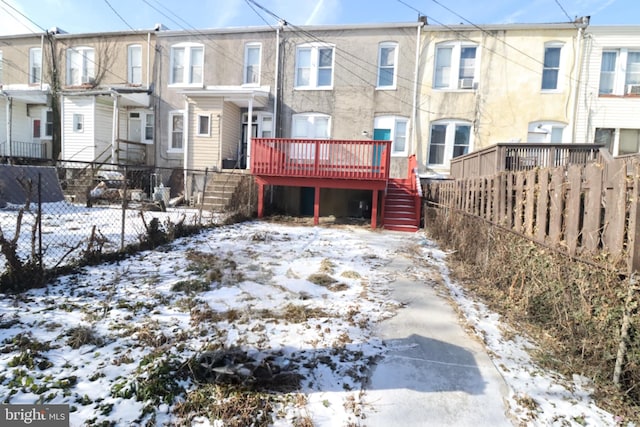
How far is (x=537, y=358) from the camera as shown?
2.91m

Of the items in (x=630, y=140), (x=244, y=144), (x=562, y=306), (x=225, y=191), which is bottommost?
(x=562, y=306)

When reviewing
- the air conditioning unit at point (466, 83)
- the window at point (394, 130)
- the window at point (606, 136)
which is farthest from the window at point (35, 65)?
the window at point (606, 136)

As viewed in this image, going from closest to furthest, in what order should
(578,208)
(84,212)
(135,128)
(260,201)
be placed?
1. (578,208)
2. (84,212)
3. (260,201)
4. (135,128)

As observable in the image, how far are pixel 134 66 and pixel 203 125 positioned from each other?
5262 millimetres

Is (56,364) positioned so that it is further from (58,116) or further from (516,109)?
(58,116)

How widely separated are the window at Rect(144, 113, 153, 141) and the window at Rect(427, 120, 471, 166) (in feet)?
42.9

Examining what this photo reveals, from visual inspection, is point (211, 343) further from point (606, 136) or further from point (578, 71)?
point (606, 136)

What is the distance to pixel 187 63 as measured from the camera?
50.4 ft

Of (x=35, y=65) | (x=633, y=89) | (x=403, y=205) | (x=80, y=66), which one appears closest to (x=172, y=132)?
(x=80, y=66)

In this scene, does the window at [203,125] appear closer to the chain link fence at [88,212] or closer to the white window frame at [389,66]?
the chain link fence at [88,212]

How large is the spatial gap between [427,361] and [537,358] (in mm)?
964

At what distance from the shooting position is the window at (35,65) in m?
17.0

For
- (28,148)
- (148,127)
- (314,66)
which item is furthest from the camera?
(28,148)

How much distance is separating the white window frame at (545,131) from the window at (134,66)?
1734cm
